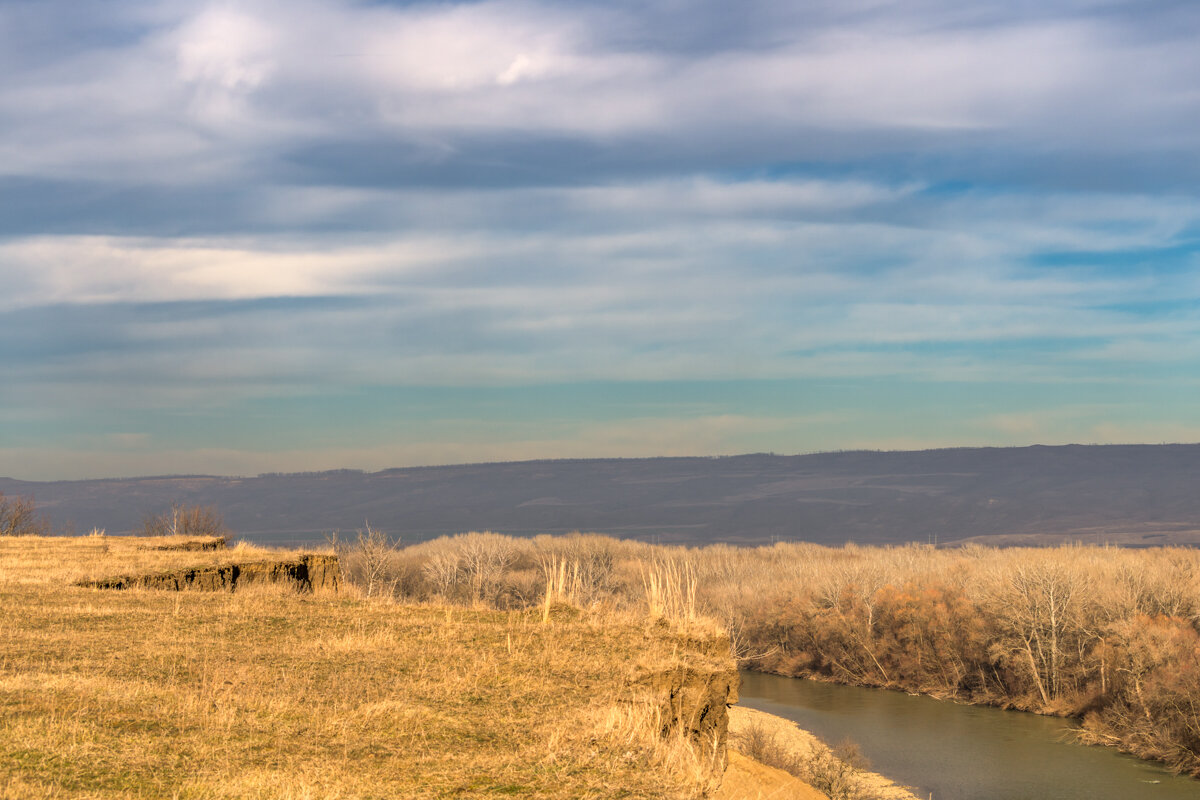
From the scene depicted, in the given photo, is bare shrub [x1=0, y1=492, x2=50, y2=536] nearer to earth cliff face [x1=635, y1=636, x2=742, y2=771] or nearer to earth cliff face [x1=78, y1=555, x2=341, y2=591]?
earth cliff face [x1=78, y1=555, x2=341, y2=591]

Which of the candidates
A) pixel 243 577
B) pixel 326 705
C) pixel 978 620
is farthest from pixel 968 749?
pixel 326 705

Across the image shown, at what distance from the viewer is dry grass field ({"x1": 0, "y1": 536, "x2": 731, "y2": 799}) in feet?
24.5

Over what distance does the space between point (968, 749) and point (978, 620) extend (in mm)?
17874

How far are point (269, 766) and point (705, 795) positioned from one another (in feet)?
12.4

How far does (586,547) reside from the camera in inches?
4631

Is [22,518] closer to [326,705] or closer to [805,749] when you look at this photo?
[805,749]

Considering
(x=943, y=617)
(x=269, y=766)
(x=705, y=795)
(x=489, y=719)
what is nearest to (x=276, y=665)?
(x=489, y=719)

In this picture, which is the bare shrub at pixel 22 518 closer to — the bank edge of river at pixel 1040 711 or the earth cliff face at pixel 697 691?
the bank edge of river at pixel 1040 711

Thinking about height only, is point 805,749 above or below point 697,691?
below

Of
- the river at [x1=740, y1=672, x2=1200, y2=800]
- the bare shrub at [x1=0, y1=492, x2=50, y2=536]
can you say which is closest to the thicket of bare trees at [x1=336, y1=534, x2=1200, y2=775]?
the river at [x1=740, y1=672, x2=1200, y2=800]

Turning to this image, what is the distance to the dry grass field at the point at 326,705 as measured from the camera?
748 centimetres

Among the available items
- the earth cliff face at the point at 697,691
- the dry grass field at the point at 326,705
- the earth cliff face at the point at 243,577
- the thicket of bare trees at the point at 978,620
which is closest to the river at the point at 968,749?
the thicket of bare trees at the point at 978,620

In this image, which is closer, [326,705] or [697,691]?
[326,705]

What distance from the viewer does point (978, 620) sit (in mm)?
70000
